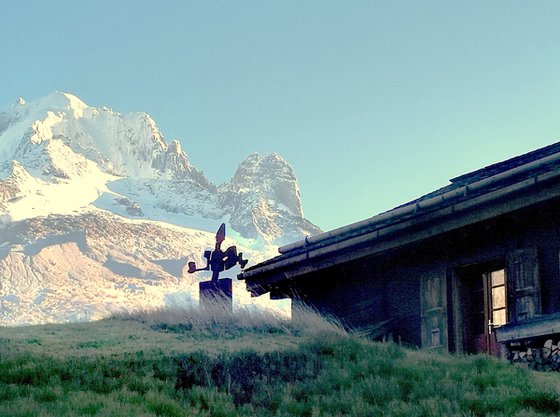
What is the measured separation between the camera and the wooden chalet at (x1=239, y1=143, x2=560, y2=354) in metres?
11.7

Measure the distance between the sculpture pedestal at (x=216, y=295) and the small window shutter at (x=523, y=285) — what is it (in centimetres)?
463

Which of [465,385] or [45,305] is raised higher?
[45,305]

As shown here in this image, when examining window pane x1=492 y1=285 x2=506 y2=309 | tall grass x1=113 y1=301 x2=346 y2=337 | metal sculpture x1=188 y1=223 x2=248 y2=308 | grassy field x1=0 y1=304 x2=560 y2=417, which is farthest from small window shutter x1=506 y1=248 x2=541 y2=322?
metal sculpture x1=188 y1=223 x2=248 y2=308

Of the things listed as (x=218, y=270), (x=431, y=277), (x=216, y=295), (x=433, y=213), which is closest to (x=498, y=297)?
(x=431, y=277)

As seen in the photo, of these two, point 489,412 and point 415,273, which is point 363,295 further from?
point 489,412

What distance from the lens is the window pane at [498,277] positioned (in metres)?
12.9

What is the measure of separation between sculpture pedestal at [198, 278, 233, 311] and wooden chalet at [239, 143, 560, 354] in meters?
0.90

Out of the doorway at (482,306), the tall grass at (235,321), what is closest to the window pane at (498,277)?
the doorway at (482,306)

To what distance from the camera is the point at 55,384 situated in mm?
8805

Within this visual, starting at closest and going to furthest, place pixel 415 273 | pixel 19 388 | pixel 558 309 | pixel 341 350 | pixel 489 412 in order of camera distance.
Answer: pixel 489 412 → pixel 19 388 → pixel 341 350 → pixel 558 309 → pixel 415 273

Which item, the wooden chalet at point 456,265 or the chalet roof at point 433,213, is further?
the wooden chalet at point 456,265

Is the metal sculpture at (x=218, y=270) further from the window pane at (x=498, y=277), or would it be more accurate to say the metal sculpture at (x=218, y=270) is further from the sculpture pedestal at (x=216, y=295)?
the window pane at (x=498, y=277)

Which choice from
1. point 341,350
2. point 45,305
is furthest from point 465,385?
point 45,305

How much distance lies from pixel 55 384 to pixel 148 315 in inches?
293
